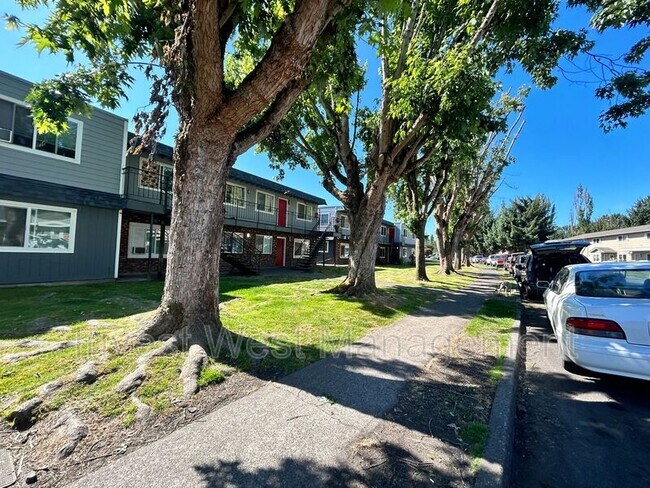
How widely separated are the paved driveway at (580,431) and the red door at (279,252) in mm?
19341

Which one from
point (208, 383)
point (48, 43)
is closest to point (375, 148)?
point (48, 43)

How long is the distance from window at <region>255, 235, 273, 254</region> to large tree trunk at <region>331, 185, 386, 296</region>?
12.1 meters

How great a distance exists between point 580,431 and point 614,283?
260cm

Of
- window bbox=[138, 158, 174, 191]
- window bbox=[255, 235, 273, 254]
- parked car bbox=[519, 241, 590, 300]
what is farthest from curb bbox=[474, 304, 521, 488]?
window bbox=[255, 235, 273, 254]

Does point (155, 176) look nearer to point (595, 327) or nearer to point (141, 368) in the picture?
point (141, 368)

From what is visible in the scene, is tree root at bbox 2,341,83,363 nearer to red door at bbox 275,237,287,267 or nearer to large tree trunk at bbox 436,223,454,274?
red door at bbox 275,237,287,267

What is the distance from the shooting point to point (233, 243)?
18.8 m

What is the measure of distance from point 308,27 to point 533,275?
10510mm

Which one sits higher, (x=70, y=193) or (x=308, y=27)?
(x=308, y=27)

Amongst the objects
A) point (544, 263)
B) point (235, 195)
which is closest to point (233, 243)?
point (235, 195)

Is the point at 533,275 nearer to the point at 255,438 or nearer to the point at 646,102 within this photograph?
the point at 646,102

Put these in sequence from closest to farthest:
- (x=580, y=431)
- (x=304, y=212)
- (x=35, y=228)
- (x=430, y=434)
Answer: (x=430, y=434), (x=580, y=431), (x=35, y=228), (x=304, y=212)

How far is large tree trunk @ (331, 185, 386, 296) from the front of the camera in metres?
9.63

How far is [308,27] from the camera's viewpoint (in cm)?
384
